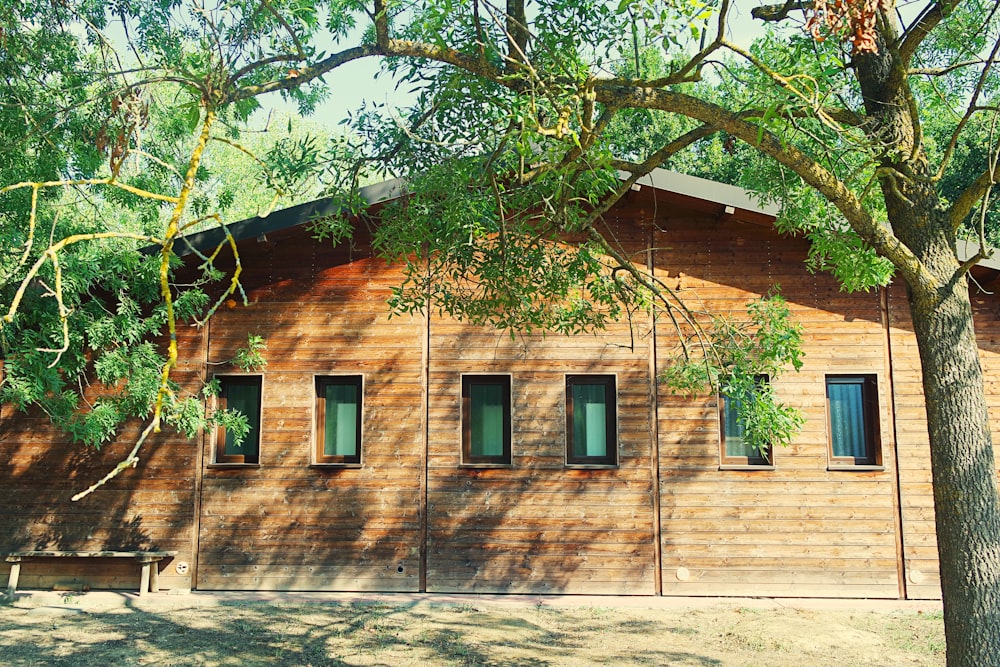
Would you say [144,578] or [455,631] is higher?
[144,578]

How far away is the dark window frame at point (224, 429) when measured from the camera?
9672 millimetres

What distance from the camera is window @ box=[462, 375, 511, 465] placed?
379 inches

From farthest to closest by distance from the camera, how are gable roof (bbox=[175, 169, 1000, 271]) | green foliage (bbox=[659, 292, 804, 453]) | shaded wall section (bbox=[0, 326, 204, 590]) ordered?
shaded wall section (bbox=[0, 326, 204, 590])
gable roof (bbox=[175, 169, 1000, 271])
green foliage (bbox=[659, 292, 804, 453])

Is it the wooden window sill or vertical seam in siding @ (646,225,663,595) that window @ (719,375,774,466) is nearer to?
vertical seam in siding @ (646,225,663,595)

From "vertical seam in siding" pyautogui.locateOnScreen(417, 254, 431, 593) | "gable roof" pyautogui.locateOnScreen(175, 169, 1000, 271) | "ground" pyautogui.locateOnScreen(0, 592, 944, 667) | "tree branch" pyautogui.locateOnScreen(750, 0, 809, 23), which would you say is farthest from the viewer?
"vertical seam in siding" pyautogui.locateOnScreen(417, 254, 431, 593)

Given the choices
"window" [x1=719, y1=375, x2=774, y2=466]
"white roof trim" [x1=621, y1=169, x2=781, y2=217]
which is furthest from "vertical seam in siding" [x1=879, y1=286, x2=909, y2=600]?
"white roof trim" [x1=621, y1=169, x2=781, y2=217]

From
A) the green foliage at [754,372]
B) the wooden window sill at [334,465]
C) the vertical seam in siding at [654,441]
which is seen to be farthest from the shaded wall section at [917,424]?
the wooden window sill at [334,465]

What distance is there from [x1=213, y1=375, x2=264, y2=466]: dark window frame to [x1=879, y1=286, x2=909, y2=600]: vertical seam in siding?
22.7ft

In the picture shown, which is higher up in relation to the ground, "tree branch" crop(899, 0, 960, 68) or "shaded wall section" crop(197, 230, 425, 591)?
"tree branch" crop(899, 0, 960, 68)

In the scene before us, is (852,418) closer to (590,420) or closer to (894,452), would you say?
(894,452)

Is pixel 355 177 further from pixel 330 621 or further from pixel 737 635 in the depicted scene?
pixel 737 635

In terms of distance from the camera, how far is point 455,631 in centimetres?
769

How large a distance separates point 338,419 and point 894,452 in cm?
611

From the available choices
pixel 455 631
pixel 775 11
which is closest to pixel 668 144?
pixel 775 11
